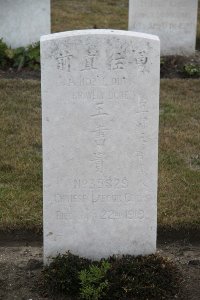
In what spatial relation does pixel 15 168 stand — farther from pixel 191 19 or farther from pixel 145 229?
pixel 191 19

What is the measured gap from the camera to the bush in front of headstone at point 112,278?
177 inches

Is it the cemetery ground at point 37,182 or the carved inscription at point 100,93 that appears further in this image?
the cemetery ground at point 37,182

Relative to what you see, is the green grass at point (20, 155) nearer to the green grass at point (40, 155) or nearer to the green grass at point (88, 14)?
the green grass at point (40, 155)

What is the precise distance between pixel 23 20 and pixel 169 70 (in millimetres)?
2566

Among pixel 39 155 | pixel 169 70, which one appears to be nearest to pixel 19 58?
pixel 169 70

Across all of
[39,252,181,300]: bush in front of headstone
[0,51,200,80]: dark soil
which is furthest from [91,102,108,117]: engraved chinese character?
[0,51,200,80]: dark soil

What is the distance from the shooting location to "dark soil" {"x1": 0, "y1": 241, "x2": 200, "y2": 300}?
15.3ft

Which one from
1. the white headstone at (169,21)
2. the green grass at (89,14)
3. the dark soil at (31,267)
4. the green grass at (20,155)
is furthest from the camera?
the green grass at (89,14)

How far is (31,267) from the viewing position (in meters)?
5.02

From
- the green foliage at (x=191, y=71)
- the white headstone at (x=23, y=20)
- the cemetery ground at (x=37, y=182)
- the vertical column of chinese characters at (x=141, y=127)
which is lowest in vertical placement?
the cemetery ground at (x=37, y=182)

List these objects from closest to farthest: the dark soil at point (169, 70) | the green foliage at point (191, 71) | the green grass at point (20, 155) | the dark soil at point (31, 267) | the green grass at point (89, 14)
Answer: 1. the dark soil at point (31, 267)
2. the green grass at point (20, 155)
3. the dark soil at point (169, 70)
4. the green foliage at point (191, 71)
5. the green grass at point (89, 14)

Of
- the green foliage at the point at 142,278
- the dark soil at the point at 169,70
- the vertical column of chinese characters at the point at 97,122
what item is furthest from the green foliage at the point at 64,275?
the dark soil at the point at 169,70

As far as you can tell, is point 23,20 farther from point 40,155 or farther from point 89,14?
point 40,155

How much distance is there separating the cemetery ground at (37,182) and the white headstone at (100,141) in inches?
16.0
